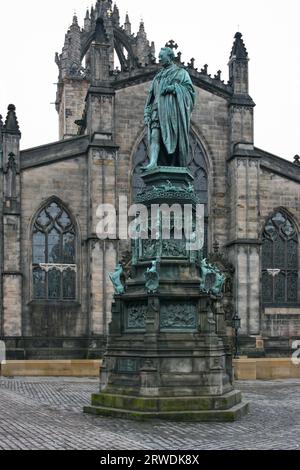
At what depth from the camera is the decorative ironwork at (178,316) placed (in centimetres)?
1375

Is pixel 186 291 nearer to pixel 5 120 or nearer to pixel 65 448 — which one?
pixel 65 448

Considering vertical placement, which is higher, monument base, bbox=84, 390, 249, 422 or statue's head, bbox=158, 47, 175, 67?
statue's head, bbox=158, 47, 175, 67

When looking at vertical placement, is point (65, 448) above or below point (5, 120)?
below

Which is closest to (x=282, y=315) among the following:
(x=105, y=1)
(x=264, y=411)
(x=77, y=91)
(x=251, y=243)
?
(x=251, y=243)

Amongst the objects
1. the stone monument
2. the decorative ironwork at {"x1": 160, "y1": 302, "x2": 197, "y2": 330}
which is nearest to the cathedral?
the stone monument

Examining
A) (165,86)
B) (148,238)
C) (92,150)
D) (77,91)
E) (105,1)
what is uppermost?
(105,1)

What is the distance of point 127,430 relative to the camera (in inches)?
466

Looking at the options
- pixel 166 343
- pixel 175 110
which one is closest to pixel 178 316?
pixel 166 343

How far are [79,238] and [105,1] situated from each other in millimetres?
30244

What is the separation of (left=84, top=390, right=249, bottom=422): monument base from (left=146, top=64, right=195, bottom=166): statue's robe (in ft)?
15.2

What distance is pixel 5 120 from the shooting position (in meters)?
32.2

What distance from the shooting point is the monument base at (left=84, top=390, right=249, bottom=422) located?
12875mm

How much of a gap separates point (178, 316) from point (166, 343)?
23.2 inches

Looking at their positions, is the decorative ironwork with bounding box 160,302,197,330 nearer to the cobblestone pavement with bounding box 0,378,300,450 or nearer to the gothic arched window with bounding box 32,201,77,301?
the cobblestone pavement with bounding box 0,378,300,450
